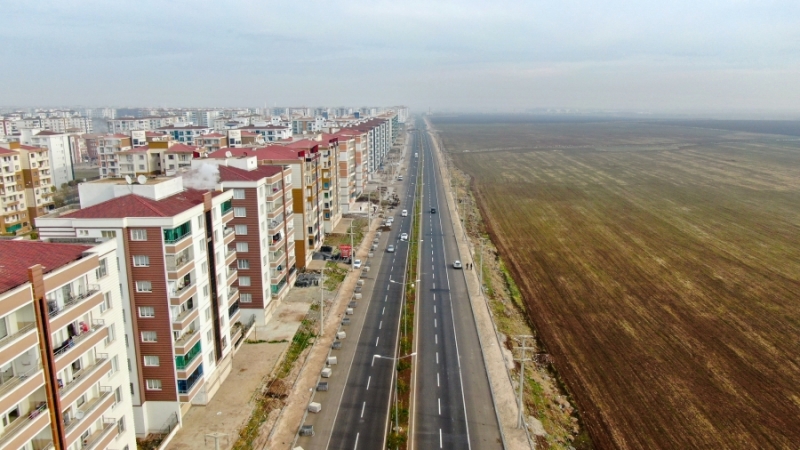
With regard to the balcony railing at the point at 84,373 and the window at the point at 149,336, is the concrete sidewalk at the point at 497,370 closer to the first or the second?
the window at the point at 149,336

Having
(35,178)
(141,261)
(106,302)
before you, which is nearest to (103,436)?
(106,302)

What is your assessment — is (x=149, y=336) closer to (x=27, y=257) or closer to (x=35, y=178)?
(x=27, y=257)

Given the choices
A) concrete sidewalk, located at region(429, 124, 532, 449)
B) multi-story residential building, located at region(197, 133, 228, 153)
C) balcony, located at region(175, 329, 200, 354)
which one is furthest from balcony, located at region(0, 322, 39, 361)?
multi-story residential building, located at region(197, 133, 228, 153)

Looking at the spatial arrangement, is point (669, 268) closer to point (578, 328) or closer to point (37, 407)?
point (578, 328)

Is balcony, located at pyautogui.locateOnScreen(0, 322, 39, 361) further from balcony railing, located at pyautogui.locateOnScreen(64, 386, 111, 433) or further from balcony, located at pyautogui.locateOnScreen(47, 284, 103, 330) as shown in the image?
balcony railing, located at pyautogui.locateOnScreen(64, 386, 111, 433)

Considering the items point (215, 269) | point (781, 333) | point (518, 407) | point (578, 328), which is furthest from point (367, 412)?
point (781, 333)

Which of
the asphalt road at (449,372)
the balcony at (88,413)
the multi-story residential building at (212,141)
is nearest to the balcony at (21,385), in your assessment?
the balcony at (88,413)

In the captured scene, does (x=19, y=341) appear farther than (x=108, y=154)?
No

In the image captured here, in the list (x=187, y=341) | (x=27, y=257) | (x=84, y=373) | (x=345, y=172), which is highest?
(x=27, y=257)
